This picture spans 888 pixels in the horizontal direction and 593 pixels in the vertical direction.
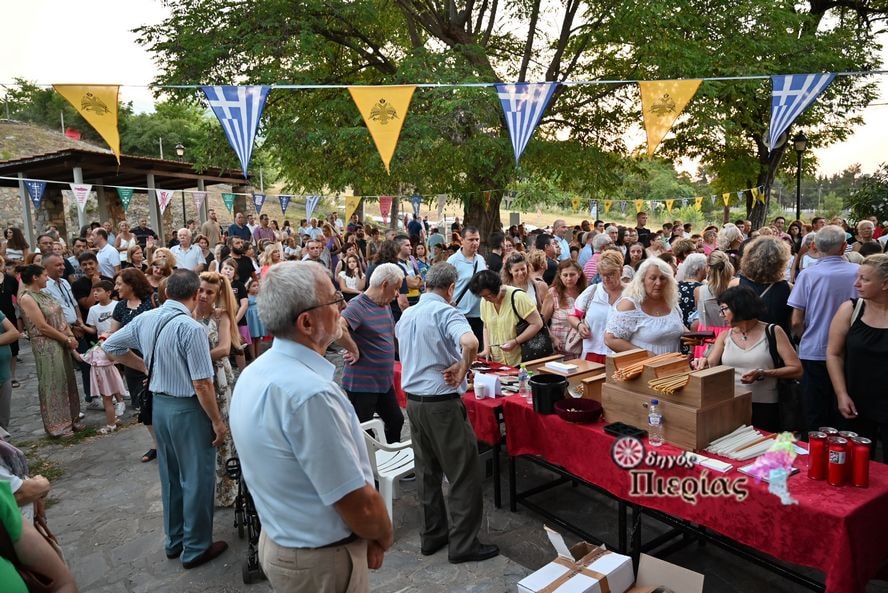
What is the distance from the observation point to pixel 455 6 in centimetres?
1377

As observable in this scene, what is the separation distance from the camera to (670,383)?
2.90m

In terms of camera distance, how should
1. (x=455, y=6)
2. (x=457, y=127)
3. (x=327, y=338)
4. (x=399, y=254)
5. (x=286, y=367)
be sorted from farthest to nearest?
1. (x=455, y=6)
2. (x=457, y=127)
3. (x=399, y=254)
4. (x=327, y=338)
5. (x=286, y=367)

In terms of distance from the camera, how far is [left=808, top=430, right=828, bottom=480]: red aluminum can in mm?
2517

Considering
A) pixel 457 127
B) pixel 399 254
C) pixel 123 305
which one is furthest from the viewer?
pixel 457 127

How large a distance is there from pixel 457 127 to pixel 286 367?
1078 centimetres

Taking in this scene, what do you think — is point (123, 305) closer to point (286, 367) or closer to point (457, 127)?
point (286, 367)

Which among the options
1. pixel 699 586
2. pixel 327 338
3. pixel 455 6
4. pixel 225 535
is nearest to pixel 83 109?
pixel 225 535

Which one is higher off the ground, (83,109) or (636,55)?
(636,55)

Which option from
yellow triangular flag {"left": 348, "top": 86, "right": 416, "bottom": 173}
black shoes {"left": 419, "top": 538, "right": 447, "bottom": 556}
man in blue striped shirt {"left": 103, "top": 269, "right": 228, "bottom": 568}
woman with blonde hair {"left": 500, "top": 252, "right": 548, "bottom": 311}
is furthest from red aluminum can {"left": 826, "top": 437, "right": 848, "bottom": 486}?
yellow triangular flag {"left": 348, "top": 86, "right": 416, "bottom": 173}

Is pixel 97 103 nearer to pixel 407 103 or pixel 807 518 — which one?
pixel 407 103

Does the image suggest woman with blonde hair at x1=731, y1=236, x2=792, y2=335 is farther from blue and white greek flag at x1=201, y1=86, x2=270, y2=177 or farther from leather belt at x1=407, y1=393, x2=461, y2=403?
blue and white greek flag at x1=201, y1=86, x2=270, y2=177

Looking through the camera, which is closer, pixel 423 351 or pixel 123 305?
pixel 423 351

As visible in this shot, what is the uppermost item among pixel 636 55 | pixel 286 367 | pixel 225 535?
pixel 636 55

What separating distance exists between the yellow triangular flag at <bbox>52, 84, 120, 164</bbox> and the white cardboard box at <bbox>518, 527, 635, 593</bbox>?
6020 mm
